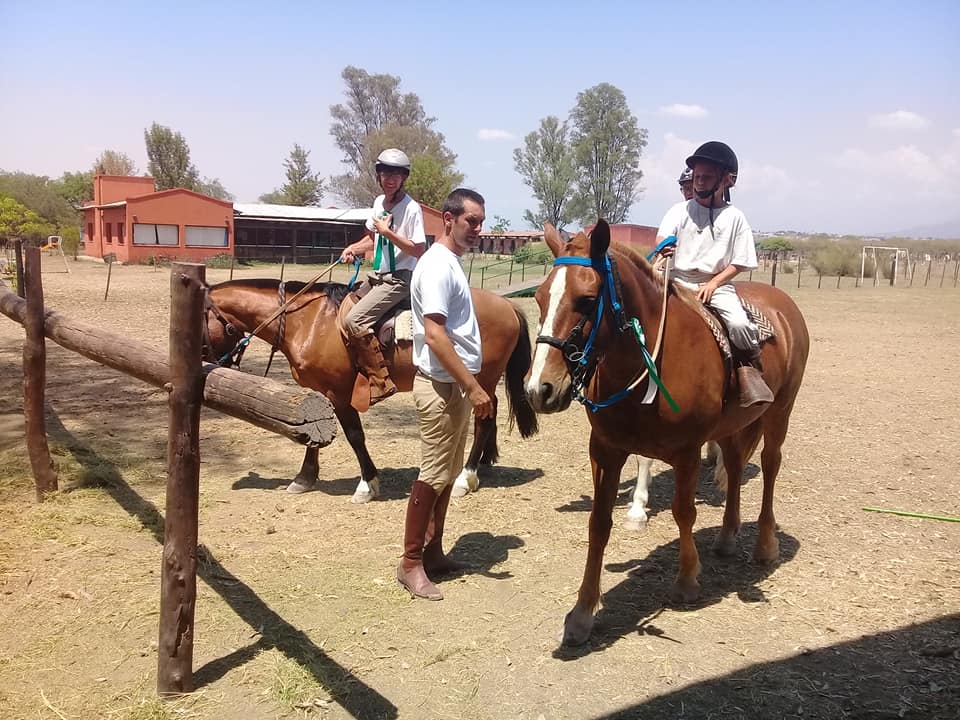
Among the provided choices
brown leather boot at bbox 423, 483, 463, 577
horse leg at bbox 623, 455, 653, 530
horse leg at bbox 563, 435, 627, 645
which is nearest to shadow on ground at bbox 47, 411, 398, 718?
brown leather boot at bbox 423, 483, 463, 577

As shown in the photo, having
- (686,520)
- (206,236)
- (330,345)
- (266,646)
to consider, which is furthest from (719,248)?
(206,236)

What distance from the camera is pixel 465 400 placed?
390cm

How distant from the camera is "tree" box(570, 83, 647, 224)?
68.9 metres

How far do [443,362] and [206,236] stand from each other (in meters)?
41.2

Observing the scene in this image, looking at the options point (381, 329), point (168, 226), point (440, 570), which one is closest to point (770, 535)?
point (440, 570)

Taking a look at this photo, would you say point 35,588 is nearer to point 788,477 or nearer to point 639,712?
point 639,712

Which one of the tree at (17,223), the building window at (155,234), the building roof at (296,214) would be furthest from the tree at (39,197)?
the building window at (155,234)

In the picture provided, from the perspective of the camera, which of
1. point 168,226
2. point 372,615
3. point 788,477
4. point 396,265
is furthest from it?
point 168,226

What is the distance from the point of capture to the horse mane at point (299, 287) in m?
6.00

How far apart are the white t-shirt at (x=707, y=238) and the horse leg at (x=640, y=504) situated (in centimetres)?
161

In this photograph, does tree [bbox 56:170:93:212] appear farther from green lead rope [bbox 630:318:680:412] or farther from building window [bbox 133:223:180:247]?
green lead rope [bbox 630:318:680:412]

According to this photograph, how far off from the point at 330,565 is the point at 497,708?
1.73 m

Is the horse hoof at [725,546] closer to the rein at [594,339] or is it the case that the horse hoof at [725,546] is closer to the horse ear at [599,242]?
the rein at [594,339]

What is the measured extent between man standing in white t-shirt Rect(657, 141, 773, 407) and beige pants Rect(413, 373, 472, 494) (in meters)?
1.63
